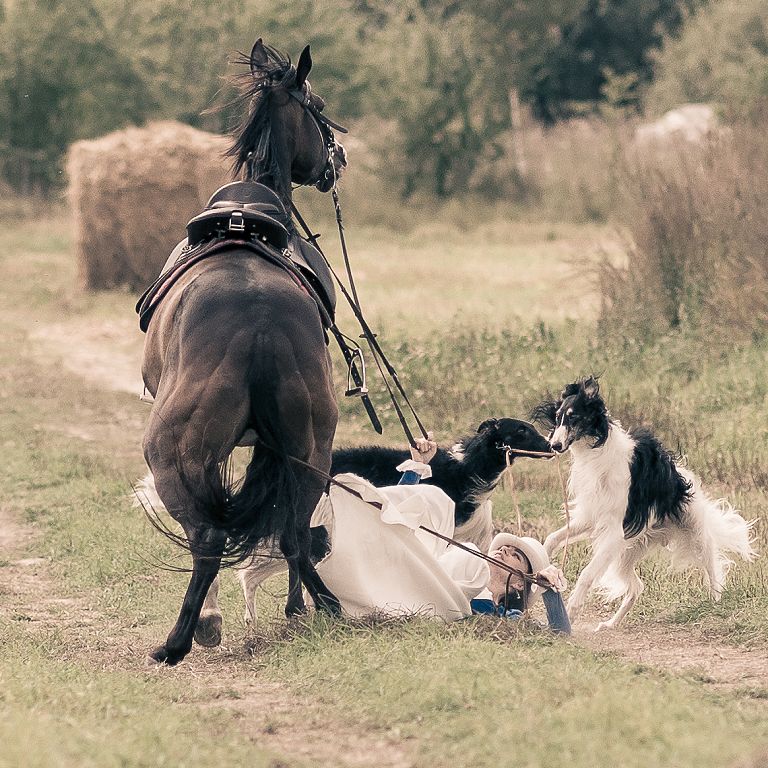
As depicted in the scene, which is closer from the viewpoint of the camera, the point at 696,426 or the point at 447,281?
the point at 696,426

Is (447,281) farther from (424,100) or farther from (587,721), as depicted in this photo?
(587,721)

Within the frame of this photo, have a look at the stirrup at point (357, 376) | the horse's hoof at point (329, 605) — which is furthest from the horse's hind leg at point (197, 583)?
the stirrup at point (357, 376)

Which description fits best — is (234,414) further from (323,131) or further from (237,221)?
(323,131)

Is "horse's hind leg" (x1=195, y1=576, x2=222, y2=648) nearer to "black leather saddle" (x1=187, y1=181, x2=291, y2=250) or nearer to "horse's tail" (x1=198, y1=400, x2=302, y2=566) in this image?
"horse's tail" (x1=198, y1=400, x2=302, y2=566)

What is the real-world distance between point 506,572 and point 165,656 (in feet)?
5.50

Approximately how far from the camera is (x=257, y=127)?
21.8 feet

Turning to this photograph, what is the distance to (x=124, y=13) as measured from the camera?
3272 cm

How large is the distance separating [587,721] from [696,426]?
674 centimetres

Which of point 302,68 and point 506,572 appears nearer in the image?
Answer: point 506,572

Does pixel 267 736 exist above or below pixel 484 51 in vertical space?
below

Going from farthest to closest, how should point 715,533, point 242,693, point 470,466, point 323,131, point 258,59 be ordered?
point 470,466 → point 323,131 → point 715,533 → point 258,59 → point 242,693

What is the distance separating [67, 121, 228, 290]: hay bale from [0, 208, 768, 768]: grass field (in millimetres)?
3584

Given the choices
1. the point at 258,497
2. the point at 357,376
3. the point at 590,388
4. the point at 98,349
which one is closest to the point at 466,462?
the point at 590,388

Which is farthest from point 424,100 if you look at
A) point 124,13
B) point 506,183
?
point 124,13
